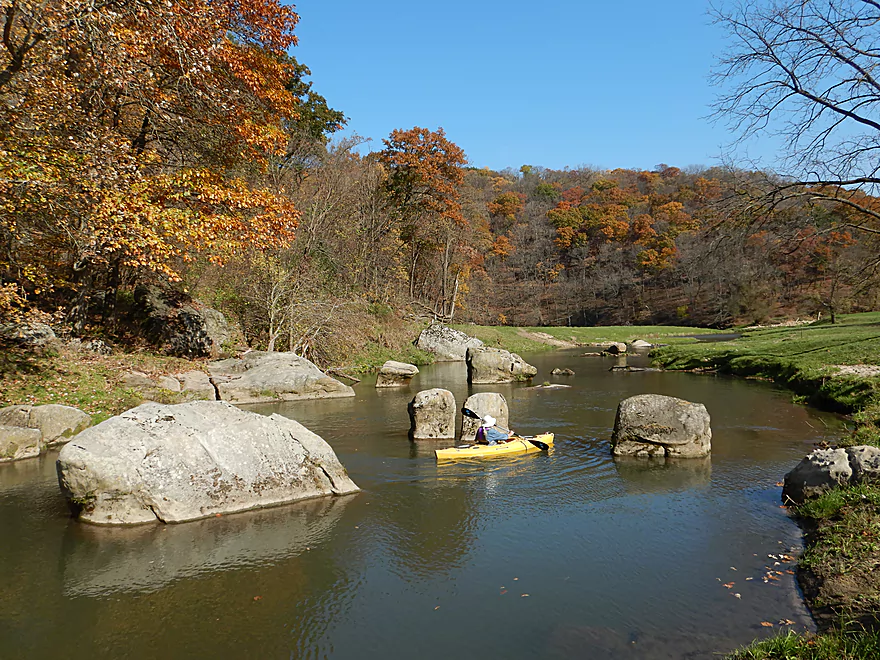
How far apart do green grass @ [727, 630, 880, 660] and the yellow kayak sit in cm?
763

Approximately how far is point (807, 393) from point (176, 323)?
919 inches

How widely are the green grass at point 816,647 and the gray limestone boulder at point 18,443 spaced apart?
1408cm

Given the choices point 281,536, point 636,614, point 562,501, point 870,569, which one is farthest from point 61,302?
point 870,569

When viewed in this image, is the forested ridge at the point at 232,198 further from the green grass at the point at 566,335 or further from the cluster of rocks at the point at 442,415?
the cluster of rocks at the point at 442,415

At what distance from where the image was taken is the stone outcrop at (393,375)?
2409 centimetres

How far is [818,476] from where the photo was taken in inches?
336

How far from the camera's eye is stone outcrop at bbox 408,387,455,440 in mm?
14406

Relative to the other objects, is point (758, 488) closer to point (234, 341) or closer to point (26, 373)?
point (26, 373)

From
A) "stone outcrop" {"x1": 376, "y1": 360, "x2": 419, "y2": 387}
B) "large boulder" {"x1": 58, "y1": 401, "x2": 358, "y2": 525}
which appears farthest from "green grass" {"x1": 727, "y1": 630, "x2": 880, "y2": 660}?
"stone outcrop" {"x1": 376, "y1": 360, "x2": 419, "y2": 387}

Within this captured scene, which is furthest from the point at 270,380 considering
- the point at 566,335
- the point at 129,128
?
the point at 566,335

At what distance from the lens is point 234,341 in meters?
24.5

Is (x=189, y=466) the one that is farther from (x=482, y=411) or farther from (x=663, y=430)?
(x=663, y=430)

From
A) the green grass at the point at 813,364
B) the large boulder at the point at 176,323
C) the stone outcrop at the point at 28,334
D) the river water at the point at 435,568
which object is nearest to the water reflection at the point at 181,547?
the river water at the point at 435,568

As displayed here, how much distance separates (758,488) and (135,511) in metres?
10.8
